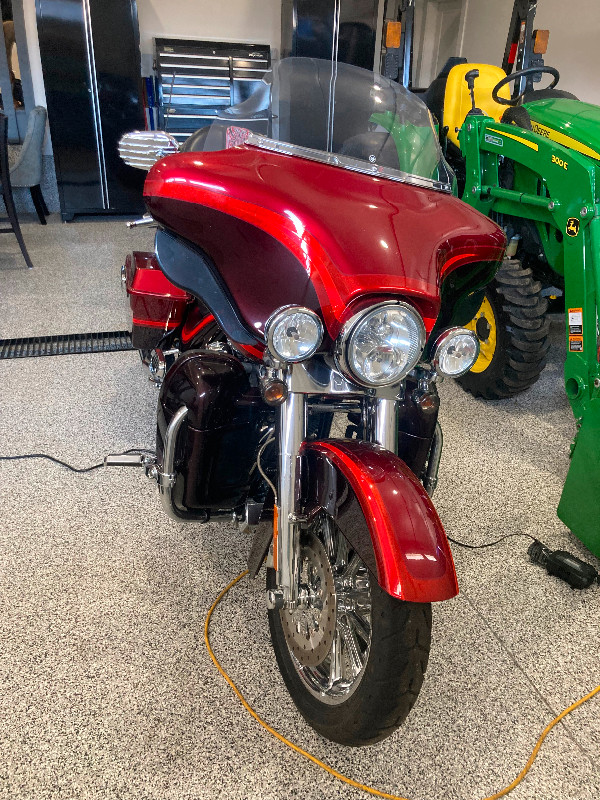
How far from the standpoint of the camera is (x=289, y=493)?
108 cm

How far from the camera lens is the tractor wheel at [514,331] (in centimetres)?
238

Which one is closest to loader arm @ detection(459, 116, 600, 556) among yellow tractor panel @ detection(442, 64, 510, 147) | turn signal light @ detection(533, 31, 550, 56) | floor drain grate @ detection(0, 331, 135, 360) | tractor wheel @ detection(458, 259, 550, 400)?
tractor wheel @ detection(458, 259, 550, 400)

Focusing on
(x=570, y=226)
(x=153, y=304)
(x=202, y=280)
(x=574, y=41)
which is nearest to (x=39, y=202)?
(x=153, y=304)

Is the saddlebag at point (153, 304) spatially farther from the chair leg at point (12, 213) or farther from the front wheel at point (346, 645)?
the chair leg at point (12, 213)

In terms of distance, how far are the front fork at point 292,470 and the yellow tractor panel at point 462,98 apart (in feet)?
7.93

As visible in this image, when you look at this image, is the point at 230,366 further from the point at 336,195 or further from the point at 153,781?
the point at 153,781

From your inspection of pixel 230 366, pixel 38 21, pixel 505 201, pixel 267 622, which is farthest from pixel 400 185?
pixel 38 21

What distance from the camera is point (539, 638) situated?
55.5 inches

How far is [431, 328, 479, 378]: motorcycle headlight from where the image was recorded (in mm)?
1062

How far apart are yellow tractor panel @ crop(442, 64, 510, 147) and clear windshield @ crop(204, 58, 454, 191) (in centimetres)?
192

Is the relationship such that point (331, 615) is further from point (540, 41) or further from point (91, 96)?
point (91, 96)

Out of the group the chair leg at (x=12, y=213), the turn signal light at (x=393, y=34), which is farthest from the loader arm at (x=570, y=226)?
the chair leg at (x=12, y=213)

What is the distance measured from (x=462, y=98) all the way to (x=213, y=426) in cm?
261

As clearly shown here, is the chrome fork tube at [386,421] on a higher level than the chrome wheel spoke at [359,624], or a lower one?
higher
